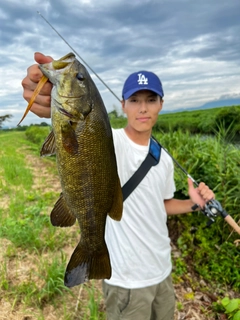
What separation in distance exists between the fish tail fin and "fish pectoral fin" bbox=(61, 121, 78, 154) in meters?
0.56

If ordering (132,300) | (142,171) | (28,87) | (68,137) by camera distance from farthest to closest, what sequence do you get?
(142,171) < (132,300) < (28,87) < (68,137)

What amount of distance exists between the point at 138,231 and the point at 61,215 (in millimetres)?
932

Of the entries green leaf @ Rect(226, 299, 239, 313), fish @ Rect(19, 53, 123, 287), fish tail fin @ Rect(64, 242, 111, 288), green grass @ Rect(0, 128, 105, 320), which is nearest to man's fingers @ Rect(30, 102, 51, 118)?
fish @ Rect(19, 53, 123, 287)

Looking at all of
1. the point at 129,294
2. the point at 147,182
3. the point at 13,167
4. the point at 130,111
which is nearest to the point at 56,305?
the point at 129,294

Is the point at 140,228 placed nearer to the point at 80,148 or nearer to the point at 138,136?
the point at 138,136

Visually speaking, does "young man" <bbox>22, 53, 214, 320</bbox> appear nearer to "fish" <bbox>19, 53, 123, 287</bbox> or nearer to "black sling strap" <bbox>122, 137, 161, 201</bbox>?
"black sling strap" <bbox>122, 137, 161, 201</bbox>

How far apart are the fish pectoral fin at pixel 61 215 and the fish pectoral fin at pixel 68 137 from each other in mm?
287

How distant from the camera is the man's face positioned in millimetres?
2422

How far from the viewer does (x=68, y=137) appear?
1.40m

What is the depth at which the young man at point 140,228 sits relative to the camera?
7.56ft

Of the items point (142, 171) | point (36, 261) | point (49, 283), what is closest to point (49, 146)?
point (142, 171)

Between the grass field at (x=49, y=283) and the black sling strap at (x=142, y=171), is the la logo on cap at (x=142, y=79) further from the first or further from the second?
the grass field at (x=49, y=283)

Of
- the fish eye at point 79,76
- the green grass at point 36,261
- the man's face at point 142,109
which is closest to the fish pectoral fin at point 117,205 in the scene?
the fish eye at point 79,76

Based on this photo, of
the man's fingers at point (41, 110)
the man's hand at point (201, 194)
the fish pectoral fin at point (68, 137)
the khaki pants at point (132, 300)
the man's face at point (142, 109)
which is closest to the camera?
the fish pectoral fin at point (68, 137)
